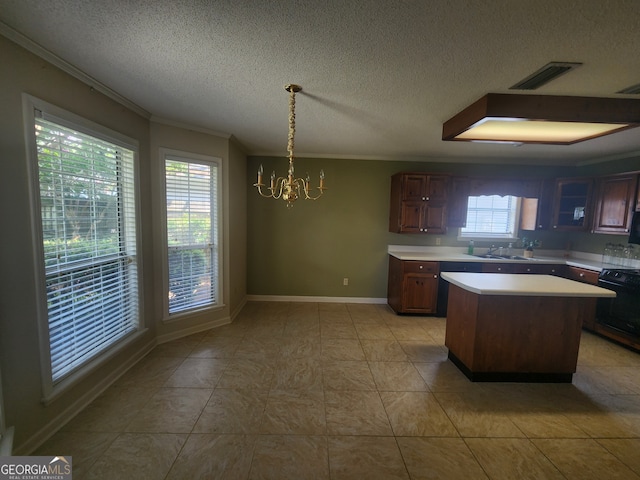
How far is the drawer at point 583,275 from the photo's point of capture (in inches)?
138

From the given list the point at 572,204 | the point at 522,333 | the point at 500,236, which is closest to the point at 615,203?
the point at 572,204

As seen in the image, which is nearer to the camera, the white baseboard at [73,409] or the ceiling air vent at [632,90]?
the white baseboard at [73,409]

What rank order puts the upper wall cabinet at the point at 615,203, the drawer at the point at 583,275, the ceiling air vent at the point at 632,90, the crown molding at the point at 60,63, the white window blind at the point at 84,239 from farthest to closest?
the drawer at the point at 583,275, the upper wall cabinet at the point at 615,203, the ceiling air vent at the point at 632,90, the white window blind at the point at 84,239, the crown molding at the point at 60,63

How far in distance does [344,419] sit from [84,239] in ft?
8.00

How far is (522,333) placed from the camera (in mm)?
2443

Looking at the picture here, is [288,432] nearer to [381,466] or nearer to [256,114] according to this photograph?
[381,466]

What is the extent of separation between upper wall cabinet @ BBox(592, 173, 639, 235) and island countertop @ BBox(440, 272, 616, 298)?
5.93ft

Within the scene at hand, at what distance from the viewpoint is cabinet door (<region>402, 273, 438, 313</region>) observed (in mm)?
3996

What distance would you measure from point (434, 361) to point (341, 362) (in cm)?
101

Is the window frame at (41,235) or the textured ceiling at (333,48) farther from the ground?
the textured ceiling at (333,48)

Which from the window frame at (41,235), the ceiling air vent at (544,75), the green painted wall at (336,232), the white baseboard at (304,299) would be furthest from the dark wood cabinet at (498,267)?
the window frame at (41,235)

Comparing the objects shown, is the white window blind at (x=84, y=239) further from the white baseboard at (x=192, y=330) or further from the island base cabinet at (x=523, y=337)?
the island base cabinet at (x=523, y=337)

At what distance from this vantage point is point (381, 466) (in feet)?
5.30

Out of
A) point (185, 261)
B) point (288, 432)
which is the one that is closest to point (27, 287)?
point (185, 261)
